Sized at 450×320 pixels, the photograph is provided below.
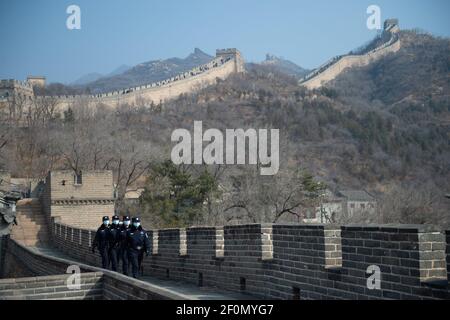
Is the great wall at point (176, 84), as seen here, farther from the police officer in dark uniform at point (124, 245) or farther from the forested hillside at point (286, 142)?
the police officer in dark uniform at point (124, 245)

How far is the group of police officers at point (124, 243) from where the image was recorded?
13.8 m

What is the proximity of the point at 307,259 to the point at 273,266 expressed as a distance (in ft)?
4.36

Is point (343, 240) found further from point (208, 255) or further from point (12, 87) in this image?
point (12, 87)

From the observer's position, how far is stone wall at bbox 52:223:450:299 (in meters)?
7.11

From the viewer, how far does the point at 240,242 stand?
11695mm

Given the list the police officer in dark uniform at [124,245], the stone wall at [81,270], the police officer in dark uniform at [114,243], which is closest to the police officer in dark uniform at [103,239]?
the police officer in dark uniform at [114,243]

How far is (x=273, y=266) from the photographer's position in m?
10.6

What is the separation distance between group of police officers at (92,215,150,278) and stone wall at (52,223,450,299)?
2.57ft

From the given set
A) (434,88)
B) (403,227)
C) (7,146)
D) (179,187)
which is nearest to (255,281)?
(403,227)

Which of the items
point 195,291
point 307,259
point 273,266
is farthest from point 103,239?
point 307,259

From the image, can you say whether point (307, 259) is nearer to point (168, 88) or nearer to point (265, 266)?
point (265, 266)

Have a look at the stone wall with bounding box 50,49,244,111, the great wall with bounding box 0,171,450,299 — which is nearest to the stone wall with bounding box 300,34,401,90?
the stone wall with bounding box 50,49,244,111

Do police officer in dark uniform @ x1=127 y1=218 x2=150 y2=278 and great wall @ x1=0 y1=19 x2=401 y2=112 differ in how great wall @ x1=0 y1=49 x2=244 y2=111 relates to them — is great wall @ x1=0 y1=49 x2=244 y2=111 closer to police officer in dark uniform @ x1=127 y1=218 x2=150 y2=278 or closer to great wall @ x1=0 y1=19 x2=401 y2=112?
great wall @ x1=0 y1=19 x2=401 y2=112

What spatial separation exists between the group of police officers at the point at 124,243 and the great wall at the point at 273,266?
731mm
